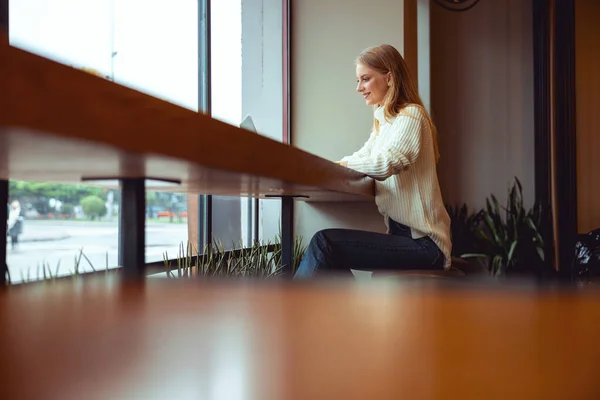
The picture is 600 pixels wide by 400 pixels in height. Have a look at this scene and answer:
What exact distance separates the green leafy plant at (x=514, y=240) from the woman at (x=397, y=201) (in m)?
2.25

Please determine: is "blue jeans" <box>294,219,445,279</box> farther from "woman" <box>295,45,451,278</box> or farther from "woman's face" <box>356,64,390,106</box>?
"woman's face" <box>356,64,390,106</box>

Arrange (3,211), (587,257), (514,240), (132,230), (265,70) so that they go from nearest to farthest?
(132,230) < (3,211) < (587,257) < (265,70) < (514,240)

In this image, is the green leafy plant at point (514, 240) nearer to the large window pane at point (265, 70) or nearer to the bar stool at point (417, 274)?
the large window pane at point (265, 70)

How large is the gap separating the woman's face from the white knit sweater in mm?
195

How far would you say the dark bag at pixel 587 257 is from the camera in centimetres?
333

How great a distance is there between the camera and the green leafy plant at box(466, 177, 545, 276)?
4.30 metres

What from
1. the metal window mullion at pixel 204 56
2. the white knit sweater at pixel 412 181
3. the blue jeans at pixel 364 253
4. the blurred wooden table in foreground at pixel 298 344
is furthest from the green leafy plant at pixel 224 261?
the blurred wooden table in foreground at pixel 298 344

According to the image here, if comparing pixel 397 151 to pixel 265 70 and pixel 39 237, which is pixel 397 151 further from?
pixel 265 70

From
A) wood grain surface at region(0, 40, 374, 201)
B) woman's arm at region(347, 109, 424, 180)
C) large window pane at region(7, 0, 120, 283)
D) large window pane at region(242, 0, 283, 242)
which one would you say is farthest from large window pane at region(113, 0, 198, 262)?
wood grain surface at region(0, 40, 374, 201)

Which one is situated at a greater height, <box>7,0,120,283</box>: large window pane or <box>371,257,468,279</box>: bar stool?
<box>7,0,120,283</box>: large window pane

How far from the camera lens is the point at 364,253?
1.96 meters

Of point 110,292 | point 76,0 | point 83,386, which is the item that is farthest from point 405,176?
point 83,386

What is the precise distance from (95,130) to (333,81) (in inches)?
134

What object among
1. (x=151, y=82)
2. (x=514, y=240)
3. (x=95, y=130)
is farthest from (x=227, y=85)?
(x=95, y=130)
